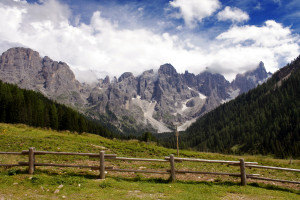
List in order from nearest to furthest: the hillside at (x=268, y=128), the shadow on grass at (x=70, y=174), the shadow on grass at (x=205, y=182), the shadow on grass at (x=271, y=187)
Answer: the shadow on grass at (x=70, y=174), the shadow on grass at (x=205, y=182), the shadow on grass at (x=271, y=187), the hillside at (x=268, y=128)

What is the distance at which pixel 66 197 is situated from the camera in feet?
33.2

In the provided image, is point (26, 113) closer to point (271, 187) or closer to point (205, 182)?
point (205, 182)

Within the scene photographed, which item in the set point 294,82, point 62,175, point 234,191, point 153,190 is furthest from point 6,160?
point 294,82

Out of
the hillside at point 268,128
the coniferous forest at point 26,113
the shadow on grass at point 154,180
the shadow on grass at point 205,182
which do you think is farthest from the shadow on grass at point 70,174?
the hillside at point 268,128

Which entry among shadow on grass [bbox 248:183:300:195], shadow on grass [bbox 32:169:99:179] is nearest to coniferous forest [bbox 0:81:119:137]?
shadow on grass [bbox 32:169:99:179]

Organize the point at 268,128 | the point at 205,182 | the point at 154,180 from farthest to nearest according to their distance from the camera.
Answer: the point at 268,128 < the point at 205,182 < the point at 154,180

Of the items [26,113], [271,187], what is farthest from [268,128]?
[26,113]

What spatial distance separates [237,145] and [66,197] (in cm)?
15572

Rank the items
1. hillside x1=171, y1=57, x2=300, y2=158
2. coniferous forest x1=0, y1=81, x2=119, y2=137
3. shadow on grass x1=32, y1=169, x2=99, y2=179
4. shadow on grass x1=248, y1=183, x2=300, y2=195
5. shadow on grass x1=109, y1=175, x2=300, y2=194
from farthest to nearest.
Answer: hillside x1=171, y1=57, x2=300, y2=158, coniferous forest x1=0, y1=81, x2=119, y2=137, shadow on grass x1=248, y1=183, x2=300, y2=195, shadow on grass x1=109, y1=175, x2=300, y2=194, shadow on grass x1=32, y1=169, x2=99, y2=179

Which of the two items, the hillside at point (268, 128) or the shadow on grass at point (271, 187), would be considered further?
Result: the hillside at point (268, 128)

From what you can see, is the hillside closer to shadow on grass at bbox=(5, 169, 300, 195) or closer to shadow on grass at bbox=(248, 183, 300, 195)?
shadow on grass at bbox=(248, 183, 300, 195)

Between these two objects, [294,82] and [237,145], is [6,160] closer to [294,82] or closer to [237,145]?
[237,145]

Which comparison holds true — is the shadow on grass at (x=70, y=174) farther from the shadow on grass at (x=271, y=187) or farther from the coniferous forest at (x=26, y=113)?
the coniferous forest at (x=26, y=113)

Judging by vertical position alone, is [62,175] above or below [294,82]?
below
